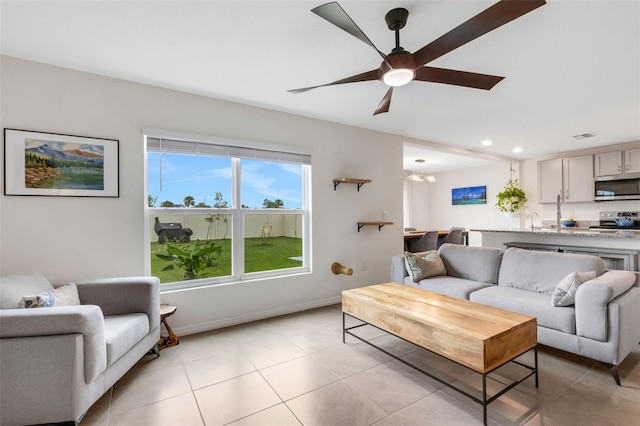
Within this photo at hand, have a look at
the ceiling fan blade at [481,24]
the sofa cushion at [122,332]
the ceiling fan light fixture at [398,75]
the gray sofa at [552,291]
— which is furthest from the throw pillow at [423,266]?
the sofa cushion at [122,332]

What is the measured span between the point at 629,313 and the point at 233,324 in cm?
342

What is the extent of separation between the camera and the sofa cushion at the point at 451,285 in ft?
9.73

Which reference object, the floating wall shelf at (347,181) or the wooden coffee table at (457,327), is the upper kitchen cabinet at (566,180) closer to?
the floating wall shelf at (347,181)

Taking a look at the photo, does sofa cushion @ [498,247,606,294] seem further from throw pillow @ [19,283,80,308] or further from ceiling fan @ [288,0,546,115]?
throw pillow @ [19,283,80,308]

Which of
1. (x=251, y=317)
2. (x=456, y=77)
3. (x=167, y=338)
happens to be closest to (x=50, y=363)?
(x=167, y=338)

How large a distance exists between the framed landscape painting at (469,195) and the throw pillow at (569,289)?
16.9 ft

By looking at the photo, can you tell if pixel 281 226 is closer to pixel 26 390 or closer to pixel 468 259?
pixel 468 259

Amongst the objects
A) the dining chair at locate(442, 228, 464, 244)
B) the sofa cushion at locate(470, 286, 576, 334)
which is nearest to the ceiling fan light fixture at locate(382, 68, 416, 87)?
the sofa cushion at locate(470, 286, 576, 334)

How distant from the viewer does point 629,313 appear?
211 cm

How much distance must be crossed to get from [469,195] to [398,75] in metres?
6.40

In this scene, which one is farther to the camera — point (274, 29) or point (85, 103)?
point (85, 103)

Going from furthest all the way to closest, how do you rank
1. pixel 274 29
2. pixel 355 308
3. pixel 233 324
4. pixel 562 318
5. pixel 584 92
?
pixel 233 324 < pixel 584 92 < pixel 355 308 < pixel 562 318 < pixel 274 29

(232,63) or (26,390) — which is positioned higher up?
(232,63)

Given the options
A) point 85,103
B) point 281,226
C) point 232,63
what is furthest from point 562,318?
point 85,103
